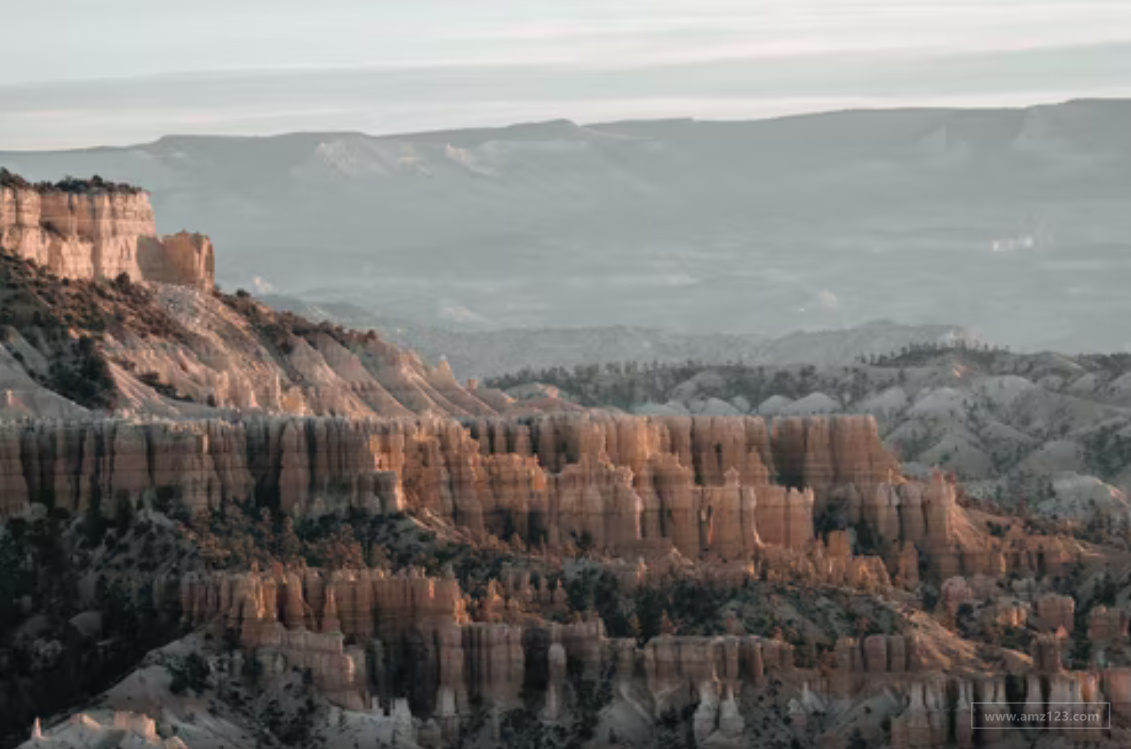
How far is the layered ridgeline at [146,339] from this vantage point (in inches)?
5241

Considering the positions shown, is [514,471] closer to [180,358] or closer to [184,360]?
[184,360]

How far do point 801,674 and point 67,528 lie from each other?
22982 millimetres

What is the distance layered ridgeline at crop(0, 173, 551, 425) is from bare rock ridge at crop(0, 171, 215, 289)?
0.17 feet

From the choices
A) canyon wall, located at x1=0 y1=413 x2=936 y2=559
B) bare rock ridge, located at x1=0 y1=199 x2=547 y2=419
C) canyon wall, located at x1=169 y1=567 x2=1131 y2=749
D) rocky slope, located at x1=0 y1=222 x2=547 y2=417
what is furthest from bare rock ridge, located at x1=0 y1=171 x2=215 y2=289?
canyon wall, located at x1=169 y1=567 x2=1131 y2=749

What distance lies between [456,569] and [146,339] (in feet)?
83.6

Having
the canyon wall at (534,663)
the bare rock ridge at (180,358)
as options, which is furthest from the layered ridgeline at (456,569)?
the bare rock ridge at (180,358)

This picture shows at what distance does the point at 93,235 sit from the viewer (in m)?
147

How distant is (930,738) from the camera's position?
340 ft

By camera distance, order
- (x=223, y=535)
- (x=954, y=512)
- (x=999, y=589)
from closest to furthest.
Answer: (x=223, y=535) → (x=999, y=589) → (x=954, y=512)

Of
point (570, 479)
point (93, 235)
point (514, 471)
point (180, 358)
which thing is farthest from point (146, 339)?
point (570, 479)

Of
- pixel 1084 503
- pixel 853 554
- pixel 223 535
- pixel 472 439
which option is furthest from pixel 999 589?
pixel 1084 503

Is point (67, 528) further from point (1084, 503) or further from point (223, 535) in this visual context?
point (1084, 503)

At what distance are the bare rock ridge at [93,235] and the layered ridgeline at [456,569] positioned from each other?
0.26 meters

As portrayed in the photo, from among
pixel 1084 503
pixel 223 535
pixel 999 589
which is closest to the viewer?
pixel 223 535
